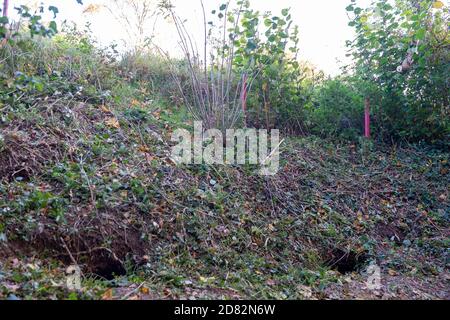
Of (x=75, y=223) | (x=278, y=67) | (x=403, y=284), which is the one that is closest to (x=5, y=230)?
(x=75, y=223)

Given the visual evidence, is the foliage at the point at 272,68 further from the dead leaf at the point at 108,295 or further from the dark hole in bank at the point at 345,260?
the dead leaf at the point at 108,295

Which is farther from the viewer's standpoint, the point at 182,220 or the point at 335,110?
the point at 335,110

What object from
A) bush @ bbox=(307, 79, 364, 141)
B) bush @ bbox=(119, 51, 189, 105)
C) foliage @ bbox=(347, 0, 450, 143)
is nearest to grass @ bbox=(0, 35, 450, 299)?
bush @ bbox=(119, 51, 189, 105)

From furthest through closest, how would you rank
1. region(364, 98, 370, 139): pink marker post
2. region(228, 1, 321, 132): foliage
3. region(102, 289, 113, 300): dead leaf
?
region(364, 98, 370, 139): pink marker post < region(228, 1, 321, 132): foliage < region(102, 289, 113, 300): dead leaf

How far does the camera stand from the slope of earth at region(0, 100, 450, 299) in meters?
3.23

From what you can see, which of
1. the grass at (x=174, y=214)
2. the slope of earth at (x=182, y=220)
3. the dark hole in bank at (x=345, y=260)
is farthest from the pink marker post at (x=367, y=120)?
the dark hole in bank at (x=345, y=260)

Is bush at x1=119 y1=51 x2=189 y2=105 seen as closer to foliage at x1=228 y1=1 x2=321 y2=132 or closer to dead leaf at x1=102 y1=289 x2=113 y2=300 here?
foliage at x1=228 y1=1 x2=321 y2=132

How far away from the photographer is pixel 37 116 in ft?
14.6

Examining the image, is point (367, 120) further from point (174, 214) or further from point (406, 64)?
point (174, 214)

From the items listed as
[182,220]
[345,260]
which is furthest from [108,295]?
[345,260]

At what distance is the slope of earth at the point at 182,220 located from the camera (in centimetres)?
323

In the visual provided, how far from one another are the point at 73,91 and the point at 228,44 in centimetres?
204

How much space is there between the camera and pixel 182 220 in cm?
394
